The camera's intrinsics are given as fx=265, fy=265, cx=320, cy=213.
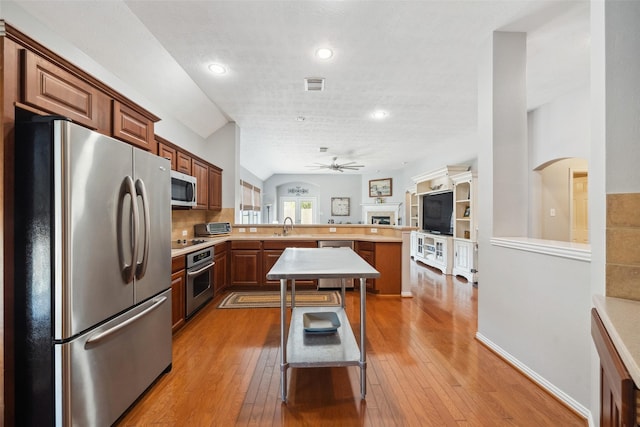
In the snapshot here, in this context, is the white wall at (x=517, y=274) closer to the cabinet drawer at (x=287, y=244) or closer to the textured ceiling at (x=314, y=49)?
the textured ceiling at (x=314, y=49)

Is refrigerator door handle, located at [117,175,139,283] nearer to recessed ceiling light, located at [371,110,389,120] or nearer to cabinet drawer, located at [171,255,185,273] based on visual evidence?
cabinet drawer, located at [171,255,185,273]

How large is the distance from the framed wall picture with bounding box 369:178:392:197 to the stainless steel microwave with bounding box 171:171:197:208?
7145 millimetres

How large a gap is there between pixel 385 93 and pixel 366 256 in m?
2.37

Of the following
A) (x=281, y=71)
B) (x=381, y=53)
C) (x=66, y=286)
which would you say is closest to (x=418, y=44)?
(x=381, y=53)

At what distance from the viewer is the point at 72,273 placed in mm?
1256

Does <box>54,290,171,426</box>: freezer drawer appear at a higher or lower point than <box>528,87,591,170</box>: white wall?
lower

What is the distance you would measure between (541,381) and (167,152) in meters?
3.99

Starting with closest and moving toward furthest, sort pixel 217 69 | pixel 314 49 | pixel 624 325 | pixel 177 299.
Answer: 1. pixel 624 325
2. pixel 314 49
3. pixel 177 299
4. pixel 217 69

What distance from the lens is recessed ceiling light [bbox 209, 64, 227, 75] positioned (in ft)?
9.55

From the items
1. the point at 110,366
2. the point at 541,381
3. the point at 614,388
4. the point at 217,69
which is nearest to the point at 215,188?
the point at 217,69

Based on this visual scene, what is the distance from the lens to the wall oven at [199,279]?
2.92 m

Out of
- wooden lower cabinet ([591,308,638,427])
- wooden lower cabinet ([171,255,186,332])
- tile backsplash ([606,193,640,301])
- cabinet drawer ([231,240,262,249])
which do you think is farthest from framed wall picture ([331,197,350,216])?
wooden lower cabinet ([591,308,638,427])

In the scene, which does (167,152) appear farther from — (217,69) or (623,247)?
(623,247)

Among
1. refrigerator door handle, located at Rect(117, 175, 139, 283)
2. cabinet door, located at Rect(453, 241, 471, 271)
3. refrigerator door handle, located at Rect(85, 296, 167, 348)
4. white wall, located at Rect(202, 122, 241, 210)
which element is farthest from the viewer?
cabinet door, located at Rect(453, 241, 471, 271)
